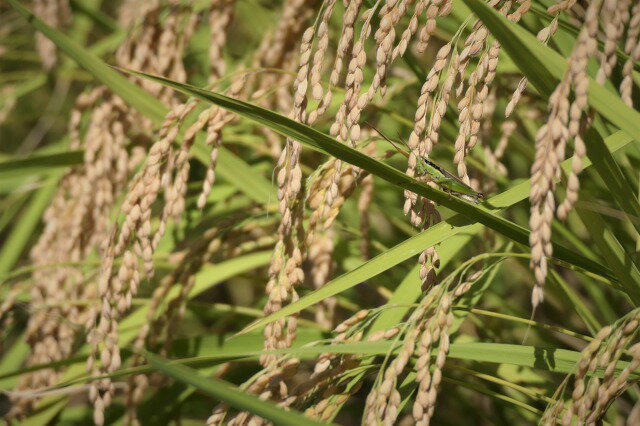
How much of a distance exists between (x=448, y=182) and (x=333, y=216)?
0.75 ft

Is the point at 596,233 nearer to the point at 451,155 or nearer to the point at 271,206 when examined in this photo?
the point at 271,206

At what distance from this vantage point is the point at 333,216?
3.60 feet

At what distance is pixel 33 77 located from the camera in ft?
7.63

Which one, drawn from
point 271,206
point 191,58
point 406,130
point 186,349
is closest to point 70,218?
point 186,349

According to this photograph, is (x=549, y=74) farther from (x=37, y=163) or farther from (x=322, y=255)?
(x=37, y=163)

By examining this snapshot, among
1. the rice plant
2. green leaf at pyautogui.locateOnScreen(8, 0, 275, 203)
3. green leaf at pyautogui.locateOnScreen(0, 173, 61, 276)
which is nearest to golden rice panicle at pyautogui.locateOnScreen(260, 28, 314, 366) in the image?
the rice plant

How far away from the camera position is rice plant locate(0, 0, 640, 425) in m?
0.91

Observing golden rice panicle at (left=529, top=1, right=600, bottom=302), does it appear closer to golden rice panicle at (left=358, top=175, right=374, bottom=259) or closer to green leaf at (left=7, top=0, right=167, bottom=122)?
golden rice panicle at (left=358, top=175, right=374, bottom=259)

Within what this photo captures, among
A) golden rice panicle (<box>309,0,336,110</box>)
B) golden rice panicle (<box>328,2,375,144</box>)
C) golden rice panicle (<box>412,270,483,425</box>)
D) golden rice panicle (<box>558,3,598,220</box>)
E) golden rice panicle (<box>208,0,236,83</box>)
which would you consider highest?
golden rice panicle (<box>208,0,236,83</box>)

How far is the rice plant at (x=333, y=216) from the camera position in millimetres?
908

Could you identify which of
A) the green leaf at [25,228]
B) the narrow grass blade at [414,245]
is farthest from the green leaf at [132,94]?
the green leaf at [25,228]

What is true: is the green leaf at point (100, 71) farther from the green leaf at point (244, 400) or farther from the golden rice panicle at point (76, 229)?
the green leaf at point (244, 400)

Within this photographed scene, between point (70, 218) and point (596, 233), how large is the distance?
1352 millimetres

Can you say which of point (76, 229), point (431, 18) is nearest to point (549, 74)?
point (431, 18)
